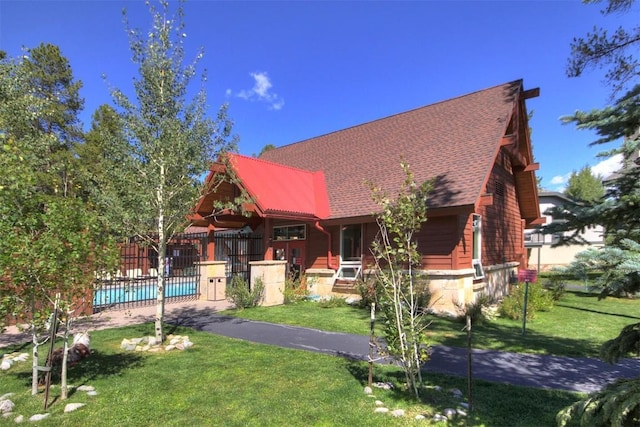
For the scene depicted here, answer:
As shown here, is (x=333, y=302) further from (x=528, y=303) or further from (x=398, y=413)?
(x=398, y=413)

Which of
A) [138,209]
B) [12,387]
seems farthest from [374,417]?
[138,209]

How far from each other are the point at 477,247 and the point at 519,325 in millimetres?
3838

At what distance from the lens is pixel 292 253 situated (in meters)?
16.2

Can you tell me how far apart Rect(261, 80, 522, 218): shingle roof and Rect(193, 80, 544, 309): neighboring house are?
52 millimetres

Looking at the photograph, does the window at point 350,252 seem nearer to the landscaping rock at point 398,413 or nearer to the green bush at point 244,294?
the green bush at point 244,294

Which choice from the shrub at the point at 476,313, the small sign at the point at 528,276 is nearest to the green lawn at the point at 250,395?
the small sign at the point at 528,276

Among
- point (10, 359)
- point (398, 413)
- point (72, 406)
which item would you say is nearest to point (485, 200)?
point (398, 413)

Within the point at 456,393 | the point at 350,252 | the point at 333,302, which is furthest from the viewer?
Answer: the point at 350,252

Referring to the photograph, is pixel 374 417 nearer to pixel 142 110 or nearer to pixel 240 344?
pixel 240 344

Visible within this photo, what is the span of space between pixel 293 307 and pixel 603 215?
10.1 metres

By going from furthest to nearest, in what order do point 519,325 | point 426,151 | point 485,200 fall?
point 426,151
point 485,200
point 519,325

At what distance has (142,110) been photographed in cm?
774

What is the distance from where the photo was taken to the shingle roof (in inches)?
481

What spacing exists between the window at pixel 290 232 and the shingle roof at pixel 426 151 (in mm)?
1766
